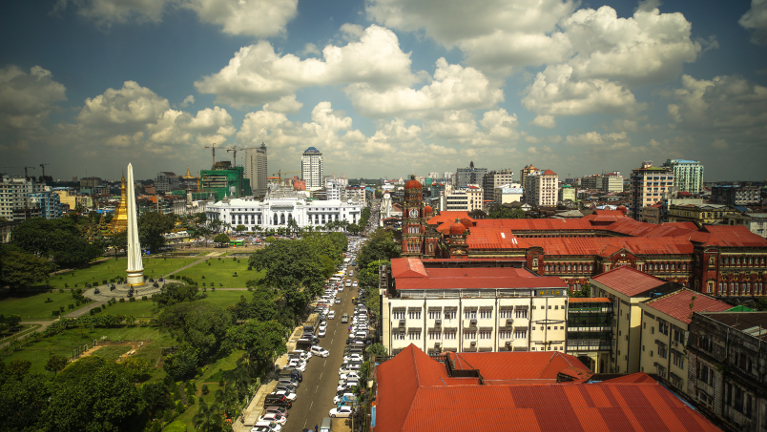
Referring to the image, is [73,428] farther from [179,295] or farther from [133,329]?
[179,295]

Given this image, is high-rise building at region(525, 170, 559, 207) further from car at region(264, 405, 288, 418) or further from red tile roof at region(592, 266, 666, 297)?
car at region(264, 405, 288, 418)

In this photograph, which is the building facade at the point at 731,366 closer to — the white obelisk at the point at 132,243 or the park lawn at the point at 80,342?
the park lawn at the point at 80,342

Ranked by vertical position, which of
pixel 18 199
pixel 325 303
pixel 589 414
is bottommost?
pixel 325 303

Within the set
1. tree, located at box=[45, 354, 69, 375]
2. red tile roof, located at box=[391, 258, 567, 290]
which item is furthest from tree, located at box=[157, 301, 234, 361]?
red tile roof, located at box=[391, 258, 567, 290]

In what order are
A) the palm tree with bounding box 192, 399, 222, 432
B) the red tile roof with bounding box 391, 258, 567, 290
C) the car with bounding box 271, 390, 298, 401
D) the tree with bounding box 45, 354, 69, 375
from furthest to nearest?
the red tile roof with bounding box 391, 258, 567, 290 < the tree with bounding box 45, 354, 69, 375 < the car with bounding box 271, 390, 298, 401 < the palm tree with bounding box 192, 399, 222, 432

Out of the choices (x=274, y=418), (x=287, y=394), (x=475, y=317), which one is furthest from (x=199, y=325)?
(x=475, y=317)

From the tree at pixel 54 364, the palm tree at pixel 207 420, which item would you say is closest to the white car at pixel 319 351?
the palm tree at pixel 207 420

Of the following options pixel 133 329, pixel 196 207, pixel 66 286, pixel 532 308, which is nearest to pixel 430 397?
pixel 532 308

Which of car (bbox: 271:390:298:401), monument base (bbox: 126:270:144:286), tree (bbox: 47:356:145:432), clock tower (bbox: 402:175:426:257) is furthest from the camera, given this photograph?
monument base (bbox: 126:270:144:286)
